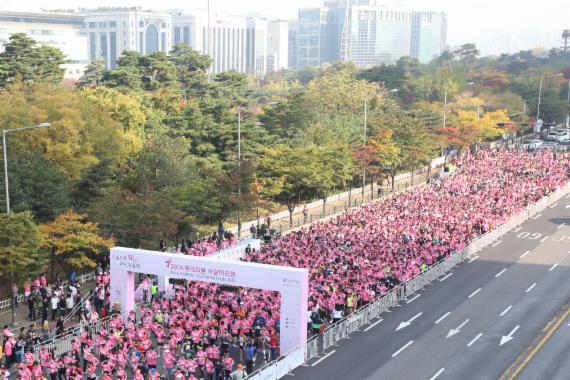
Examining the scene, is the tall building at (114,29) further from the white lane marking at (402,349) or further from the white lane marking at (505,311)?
the white lane marking at (402,349)

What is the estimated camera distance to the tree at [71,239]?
116 ft

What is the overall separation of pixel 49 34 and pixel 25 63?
338 ft

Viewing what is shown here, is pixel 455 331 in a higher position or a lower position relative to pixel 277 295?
lower

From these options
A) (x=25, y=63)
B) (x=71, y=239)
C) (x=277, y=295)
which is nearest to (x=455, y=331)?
(x=277, y=295)

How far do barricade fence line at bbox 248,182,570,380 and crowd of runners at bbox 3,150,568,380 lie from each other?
393 mm

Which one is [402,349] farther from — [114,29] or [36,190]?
[114,29]

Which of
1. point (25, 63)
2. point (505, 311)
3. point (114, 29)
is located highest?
point (114, 29)

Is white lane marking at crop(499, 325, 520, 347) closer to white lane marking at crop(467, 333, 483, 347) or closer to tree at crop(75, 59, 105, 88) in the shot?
white lane marking at crop(467, 333, 483, 347)

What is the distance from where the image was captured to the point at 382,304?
32.3 meters

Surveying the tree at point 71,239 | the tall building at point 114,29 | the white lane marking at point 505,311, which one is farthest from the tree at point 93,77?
the tall building at point 114,29

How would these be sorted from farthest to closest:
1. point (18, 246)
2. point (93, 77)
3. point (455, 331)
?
point (93, 77) → point (18, 246) → point (455, 331)

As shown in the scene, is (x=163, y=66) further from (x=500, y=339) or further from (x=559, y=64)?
(x=559, y=64)

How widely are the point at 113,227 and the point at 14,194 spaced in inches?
204

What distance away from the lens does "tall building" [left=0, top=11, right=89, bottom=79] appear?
516 ft
